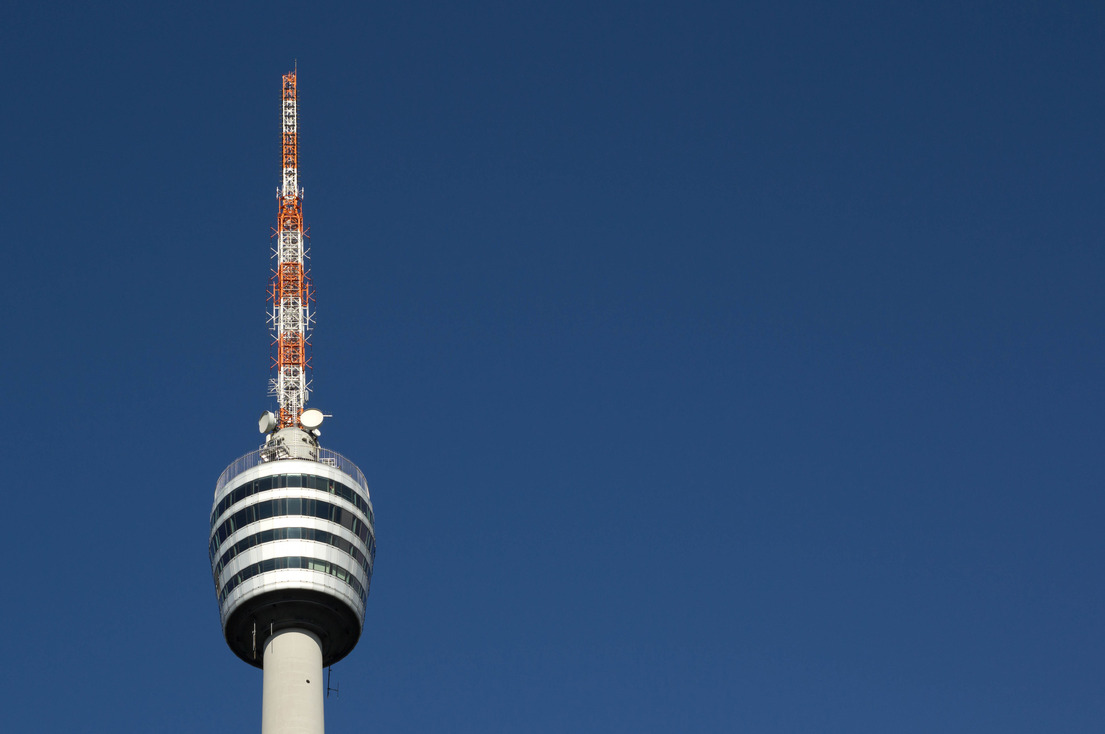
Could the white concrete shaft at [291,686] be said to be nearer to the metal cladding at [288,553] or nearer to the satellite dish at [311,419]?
the metal cladding at [288,553]

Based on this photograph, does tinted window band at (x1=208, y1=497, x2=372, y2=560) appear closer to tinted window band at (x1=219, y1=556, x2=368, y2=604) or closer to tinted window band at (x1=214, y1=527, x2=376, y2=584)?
tinted window band at (x1=214, y1=527, x2=376, y2=584)

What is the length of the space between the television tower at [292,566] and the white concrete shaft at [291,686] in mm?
75

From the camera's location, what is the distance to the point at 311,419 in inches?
6137

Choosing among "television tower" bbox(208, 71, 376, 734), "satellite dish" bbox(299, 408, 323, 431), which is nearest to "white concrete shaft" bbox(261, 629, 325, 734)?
"television tower" bbox(208, 71, 376, 734)

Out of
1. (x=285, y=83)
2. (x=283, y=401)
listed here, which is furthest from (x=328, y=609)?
(x=285, y=83)

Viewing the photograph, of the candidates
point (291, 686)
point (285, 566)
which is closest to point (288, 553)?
point (285, 566)

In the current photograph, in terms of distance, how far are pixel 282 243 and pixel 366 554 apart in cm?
3346

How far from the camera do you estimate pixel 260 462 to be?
493 ft

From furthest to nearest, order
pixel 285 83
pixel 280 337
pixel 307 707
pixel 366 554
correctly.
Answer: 1. pixel 285 83
2. pixel 280 337
3. pixel 366 554
4. pixel 307 707

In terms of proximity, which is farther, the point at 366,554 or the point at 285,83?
the point at 285,83

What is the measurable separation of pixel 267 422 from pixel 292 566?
15597 mm

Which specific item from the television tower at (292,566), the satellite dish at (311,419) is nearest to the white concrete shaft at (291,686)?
the television tower at (292,566)

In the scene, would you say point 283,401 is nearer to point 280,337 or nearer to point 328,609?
point 280,337

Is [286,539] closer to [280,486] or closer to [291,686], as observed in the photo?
[280,486]
